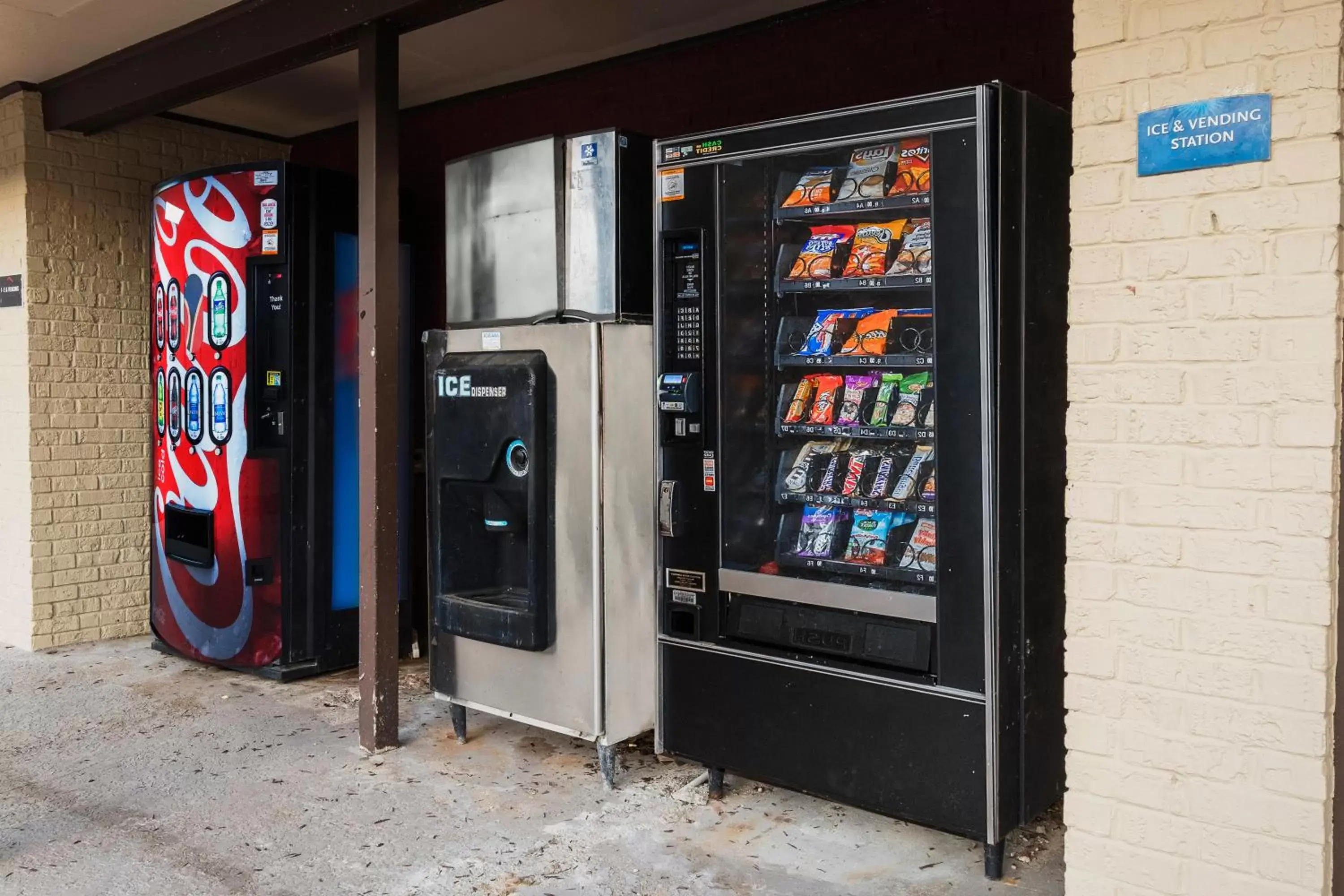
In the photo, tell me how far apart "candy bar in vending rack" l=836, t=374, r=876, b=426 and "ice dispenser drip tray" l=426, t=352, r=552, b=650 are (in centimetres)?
96

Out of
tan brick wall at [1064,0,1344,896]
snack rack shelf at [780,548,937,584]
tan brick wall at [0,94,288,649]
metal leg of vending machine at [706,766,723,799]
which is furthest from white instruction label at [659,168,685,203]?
tan brick wall at [0,94,288,649]

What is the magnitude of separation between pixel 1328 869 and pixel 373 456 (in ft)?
9.37

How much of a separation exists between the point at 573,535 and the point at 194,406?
230 cm

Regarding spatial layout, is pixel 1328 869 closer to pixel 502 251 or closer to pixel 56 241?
pixel 502 251

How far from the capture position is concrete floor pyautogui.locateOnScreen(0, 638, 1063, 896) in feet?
8.98

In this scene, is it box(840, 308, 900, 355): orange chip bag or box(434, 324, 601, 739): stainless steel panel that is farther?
box(434, 324, 601, 739): stainless steel panel

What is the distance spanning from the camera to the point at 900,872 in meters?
2.76

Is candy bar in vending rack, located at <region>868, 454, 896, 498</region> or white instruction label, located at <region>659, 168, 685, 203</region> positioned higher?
white instruction label, located at <region>659, 168, 685, 203</region>

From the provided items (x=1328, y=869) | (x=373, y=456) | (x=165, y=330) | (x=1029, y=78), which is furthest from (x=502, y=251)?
(x=1328, y=869)

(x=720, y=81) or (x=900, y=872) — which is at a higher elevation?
(x=720, y=81)

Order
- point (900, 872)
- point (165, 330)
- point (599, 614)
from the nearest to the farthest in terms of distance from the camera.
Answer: point (900, 872), point (599, 614), point (165, 330)

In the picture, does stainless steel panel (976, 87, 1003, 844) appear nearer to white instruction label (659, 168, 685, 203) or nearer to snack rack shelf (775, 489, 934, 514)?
snack rack shelf (775, 489, 934, 514)

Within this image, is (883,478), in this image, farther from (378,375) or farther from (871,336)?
(378,375)

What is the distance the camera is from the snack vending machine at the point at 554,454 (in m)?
3.33
